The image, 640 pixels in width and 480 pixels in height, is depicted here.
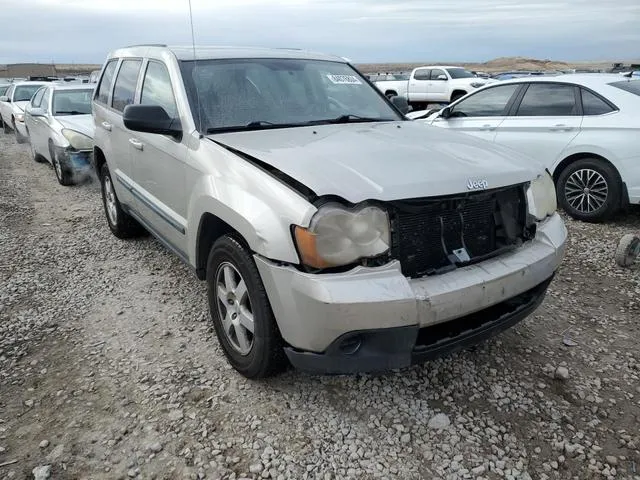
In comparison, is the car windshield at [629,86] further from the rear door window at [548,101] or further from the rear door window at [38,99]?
the rear door window at [38,99]

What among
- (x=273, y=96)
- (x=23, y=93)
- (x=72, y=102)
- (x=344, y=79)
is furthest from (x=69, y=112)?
(x=23, y=93)

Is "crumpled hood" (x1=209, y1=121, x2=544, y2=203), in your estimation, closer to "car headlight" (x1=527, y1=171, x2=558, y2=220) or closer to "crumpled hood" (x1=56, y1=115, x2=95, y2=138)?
"car headlight" (x1=527, y1=171, x2=558, y2=220)

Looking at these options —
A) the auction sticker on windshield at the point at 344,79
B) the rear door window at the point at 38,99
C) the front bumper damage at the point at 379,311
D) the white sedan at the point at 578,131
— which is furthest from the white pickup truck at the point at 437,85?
the front bumper damage at the point at 379,311

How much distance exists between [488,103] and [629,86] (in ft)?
5.37

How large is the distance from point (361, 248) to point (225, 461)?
1.15 m

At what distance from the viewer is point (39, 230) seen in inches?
229

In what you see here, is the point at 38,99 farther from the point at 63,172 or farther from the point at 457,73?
the point at 457,73

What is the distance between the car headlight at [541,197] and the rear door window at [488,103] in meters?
3.96

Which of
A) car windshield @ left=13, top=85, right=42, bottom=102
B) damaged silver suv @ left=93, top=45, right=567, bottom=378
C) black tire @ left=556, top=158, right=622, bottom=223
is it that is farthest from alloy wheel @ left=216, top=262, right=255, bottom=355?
car windshield @ left=13, top=85, right=42, bottom=102

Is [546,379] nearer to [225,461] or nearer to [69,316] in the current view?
[225,461]

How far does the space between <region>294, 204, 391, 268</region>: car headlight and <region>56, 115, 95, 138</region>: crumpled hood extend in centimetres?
654

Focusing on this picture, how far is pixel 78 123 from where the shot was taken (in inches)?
319

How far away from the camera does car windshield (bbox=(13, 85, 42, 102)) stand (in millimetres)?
14094

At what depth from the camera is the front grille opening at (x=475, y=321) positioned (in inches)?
96.0
